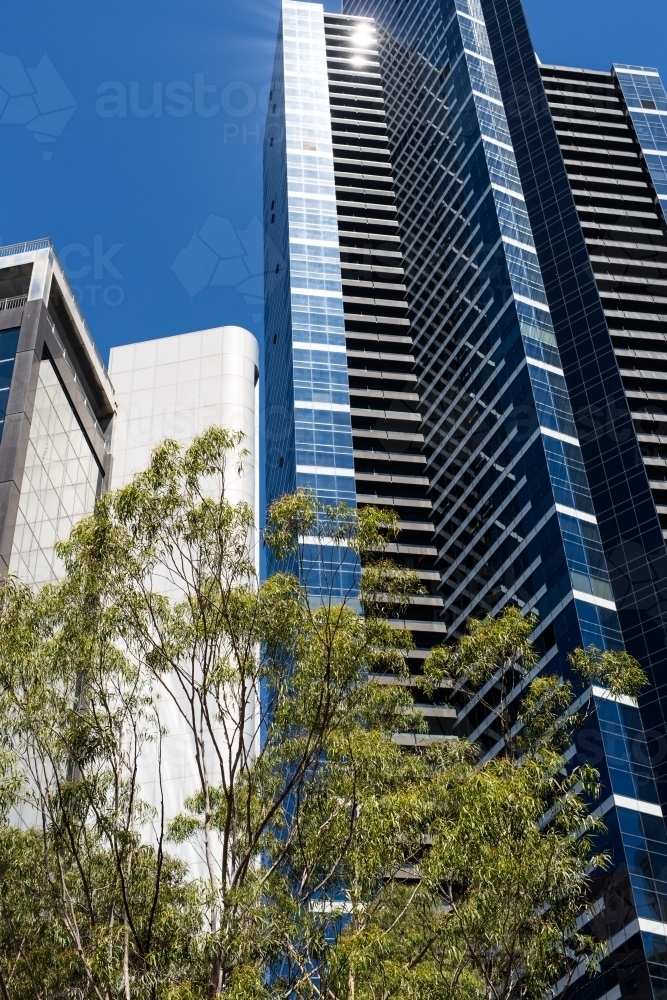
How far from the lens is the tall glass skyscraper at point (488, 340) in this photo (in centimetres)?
6606

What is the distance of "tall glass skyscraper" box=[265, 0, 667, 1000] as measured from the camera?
6606cm

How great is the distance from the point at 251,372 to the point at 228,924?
131 ft

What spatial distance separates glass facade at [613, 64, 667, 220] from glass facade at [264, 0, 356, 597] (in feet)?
94.3

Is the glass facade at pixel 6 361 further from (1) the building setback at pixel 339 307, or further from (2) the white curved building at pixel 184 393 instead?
(1) the building setback at pixel 339 307

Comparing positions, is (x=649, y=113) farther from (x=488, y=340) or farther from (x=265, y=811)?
(x=265, y=811)

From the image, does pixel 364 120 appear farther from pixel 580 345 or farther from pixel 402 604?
pixel 402 604

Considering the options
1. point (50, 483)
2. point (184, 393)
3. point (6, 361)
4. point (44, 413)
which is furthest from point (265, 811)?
point (184, 393)

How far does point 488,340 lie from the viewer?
91625 millimetres

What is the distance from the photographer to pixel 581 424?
8075 cm

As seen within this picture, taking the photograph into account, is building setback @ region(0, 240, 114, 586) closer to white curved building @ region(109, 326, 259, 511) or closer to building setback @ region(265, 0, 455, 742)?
white curved building @ region(109, 326, 259, 511)

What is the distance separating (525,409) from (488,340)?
38.9 feet

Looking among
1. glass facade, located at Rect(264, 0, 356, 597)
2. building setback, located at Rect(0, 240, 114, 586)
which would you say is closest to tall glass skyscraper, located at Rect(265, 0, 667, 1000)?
glass facade, located at Rect(264, 0, 356, 597)

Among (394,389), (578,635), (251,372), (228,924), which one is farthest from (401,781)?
(394,389)

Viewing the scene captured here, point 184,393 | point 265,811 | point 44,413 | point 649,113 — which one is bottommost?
point 265,811
